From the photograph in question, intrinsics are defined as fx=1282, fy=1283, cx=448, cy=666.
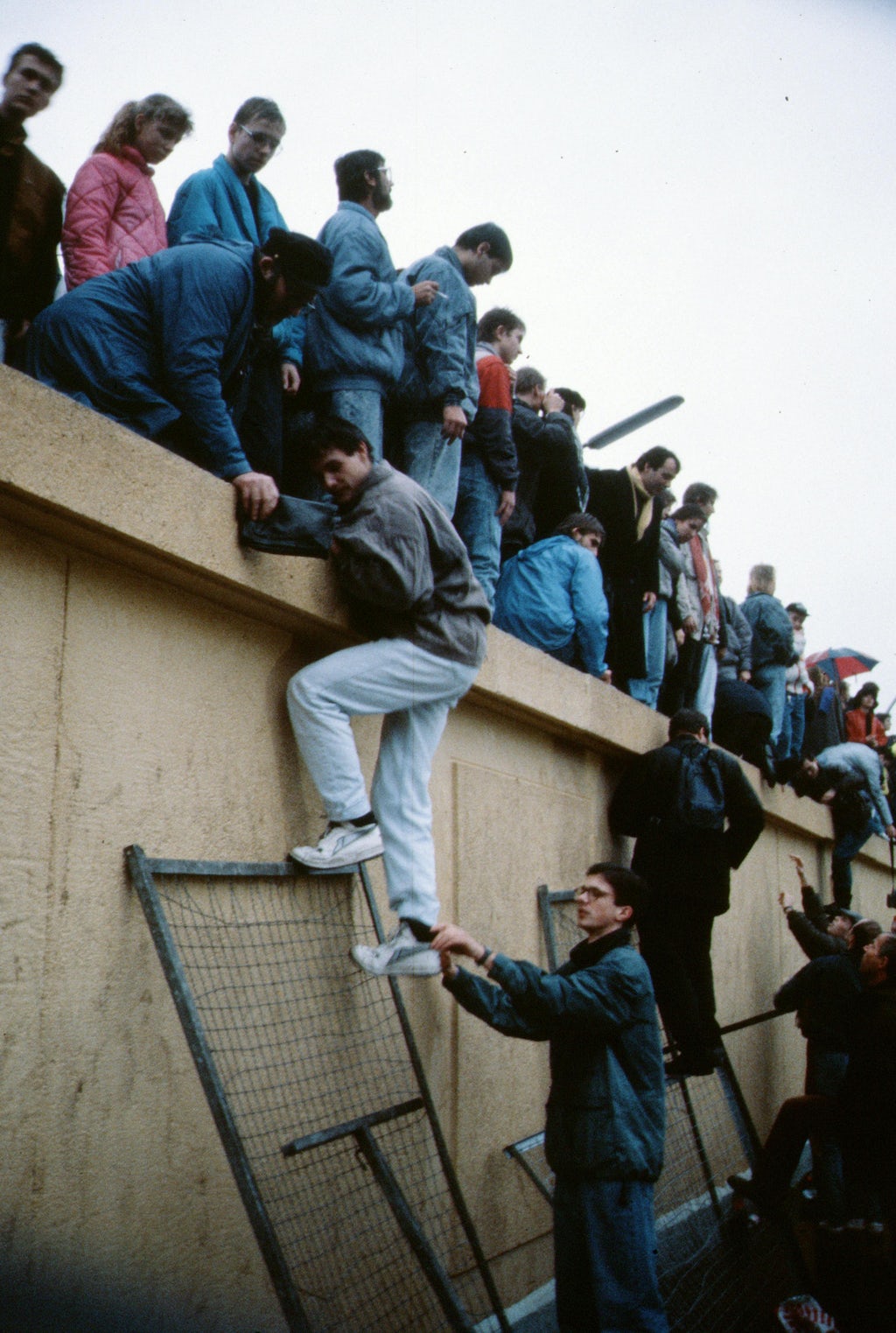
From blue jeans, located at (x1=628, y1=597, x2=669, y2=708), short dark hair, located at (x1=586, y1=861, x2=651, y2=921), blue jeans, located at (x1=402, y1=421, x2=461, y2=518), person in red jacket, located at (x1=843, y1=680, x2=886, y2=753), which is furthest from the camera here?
person in red jacket, located at (x1=843, y1=680, x2=886, y2=753)

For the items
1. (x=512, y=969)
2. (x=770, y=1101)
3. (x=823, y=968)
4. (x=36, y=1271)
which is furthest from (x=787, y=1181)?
(x=36, y=1271)

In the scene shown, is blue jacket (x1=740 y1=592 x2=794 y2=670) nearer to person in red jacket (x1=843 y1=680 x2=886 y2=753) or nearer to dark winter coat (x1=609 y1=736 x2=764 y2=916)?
person in red jacket (x1=843 y1=680 x2=886 y2=753)

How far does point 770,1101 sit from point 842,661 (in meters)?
6.46

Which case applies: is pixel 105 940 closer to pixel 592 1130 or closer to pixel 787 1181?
pixel 592 1130

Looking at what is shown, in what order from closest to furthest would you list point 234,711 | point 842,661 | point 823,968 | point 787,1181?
1. point 234,711
2. point 787,1181
3. point 823,968
4. point 842,661

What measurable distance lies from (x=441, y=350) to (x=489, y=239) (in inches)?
29.3

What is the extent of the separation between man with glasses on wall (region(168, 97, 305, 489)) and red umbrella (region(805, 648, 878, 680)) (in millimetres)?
10704

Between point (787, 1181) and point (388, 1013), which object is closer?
point (388, 1013)

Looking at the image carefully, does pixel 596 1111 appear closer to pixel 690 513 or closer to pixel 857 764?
pixel 690 513

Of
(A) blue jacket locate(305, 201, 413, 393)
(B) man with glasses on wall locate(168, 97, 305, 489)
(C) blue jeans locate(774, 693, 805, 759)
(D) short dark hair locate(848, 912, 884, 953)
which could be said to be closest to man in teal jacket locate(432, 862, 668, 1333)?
(B) man with glasses on wall locate(168, 97, 305, 489)

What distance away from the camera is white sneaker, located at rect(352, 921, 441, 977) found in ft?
13.5

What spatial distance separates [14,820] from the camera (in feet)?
10.7

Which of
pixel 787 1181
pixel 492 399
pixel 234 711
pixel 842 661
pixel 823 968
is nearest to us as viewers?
pixel 234 711

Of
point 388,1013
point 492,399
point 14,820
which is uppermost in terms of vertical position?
point 492,399
